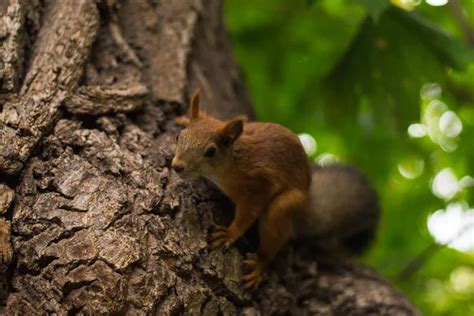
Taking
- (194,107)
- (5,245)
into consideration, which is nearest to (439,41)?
(194,107)

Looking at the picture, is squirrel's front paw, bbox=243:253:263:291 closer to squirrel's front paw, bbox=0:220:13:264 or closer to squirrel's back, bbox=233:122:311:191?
squirrel's back, bbox=233:122:311:191

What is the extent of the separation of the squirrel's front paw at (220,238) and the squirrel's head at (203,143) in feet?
0.79

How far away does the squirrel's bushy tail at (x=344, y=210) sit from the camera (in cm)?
351

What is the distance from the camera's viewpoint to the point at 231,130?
9.21 ft

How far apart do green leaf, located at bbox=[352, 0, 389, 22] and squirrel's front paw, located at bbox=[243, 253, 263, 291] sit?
43.5 inches

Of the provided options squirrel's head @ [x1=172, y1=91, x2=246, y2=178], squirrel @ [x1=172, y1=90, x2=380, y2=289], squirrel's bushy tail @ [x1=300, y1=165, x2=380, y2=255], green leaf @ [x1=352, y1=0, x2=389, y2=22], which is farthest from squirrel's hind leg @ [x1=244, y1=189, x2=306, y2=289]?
green leaf @ [x1=352, y1=0, x2=389, y2=22]

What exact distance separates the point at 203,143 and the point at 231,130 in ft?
0.42

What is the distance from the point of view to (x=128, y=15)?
3.58 meters

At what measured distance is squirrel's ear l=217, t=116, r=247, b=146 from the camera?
2771 millimetres

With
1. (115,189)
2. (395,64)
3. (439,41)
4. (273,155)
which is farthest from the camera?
(395,64)

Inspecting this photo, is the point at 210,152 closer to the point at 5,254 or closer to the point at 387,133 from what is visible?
the point at 5,254

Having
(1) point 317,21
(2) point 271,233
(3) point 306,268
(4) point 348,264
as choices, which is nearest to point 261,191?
(2) point 271,233

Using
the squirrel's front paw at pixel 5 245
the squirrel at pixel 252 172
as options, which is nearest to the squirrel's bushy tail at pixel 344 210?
the squirrel at pixel 252 172

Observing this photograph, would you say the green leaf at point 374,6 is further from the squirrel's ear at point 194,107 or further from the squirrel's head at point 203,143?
the squirrel's ear at point 194,107
